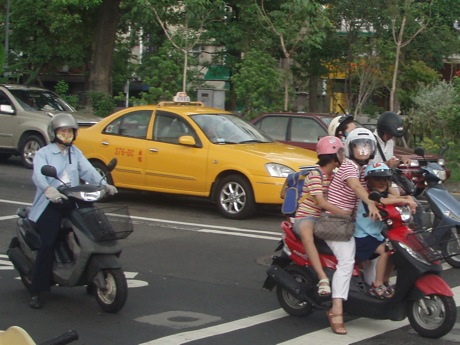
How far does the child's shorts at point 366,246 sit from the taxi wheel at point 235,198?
18.4ft

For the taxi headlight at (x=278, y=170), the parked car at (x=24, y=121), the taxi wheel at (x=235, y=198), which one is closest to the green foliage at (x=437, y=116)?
the parked car at (x=24, y=121)

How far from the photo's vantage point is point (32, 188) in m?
15.7

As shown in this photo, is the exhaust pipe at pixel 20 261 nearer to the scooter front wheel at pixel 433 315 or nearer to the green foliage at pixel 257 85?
the scooter front wheel at pixel 433 315

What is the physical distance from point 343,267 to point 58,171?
275 cm

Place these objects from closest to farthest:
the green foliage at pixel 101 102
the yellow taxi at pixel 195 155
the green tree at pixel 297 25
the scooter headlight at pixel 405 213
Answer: the scooter headlight at pixel 405 213, the yellow taxi at pixel 195 155, the green tree at pixel 297 25, the green foliage at pixel 101 102

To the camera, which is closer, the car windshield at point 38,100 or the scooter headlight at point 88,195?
the scooter headlight at point 88,195

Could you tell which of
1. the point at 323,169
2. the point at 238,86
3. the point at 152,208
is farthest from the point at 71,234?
the point at 238,86

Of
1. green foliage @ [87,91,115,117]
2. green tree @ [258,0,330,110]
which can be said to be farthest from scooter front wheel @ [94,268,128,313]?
green foliage @ [87,91,115,117]

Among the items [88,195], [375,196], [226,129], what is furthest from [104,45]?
[375,196]

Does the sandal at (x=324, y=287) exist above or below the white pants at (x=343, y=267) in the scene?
below

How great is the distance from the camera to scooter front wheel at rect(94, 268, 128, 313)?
7.41 metres

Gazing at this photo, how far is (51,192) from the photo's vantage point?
7.45m

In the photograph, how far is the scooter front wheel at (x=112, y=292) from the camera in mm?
7414

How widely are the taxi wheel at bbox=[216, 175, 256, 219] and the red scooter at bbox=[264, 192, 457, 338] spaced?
17.9 feet
